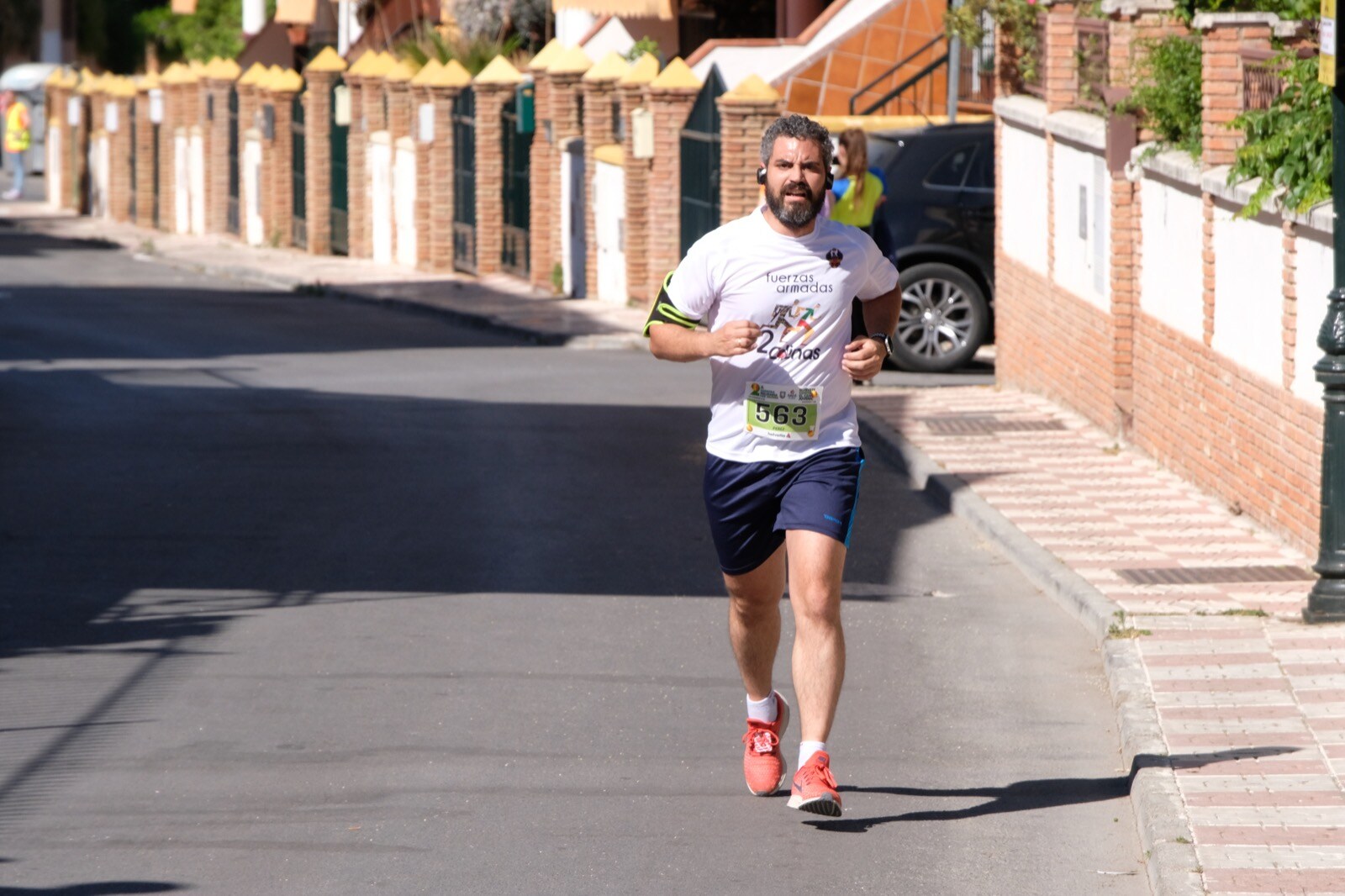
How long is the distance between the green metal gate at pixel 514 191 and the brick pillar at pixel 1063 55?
616 inches

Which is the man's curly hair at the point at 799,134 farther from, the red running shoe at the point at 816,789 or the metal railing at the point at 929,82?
the metal railing at the point at 929,82

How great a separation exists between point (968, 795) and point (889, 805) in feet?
0.92

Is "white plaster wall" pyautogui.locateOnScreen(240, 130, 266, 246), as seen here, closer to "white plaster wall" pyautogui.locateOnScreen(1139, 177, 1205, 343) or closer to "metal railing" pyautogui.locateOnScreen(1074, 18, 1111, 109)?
"metal railing" pyautogui.locateOnScreen(1074, 18, 1111, 109)

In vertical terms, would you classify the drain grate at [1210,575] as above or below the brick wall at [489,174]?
below

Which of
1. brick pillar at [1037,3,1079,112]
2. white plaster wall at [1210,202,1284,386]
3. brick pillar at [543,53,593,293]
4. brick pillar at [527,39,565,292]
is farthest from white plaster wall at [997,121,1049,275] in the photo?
brick pillar at [527,39,565,292]

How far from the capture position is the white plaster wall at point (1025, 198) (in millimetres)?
17484

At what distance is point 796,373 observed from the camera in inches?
263

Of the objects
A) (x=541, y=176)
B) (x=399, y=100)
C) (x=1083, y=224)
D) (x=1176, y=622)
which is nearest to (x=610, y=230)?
(x=541, y=176)

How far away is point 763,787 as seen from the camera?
273 inches

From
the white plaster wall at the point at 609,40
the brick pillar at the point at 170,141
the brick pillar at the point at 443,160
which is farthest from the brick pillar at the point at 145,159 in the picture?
the brick pillar at the point at 443,160

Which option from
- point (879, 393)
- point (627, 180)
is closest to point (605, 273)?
point (627, 180)

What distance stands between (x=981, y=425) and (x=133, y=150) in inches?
1587

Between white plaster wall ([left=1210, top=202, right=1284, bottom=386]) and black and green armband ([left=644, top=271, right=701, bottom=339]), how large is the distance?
509 cm

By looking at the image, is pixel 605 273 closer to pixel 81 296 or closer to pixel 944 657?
pixel 81 296
